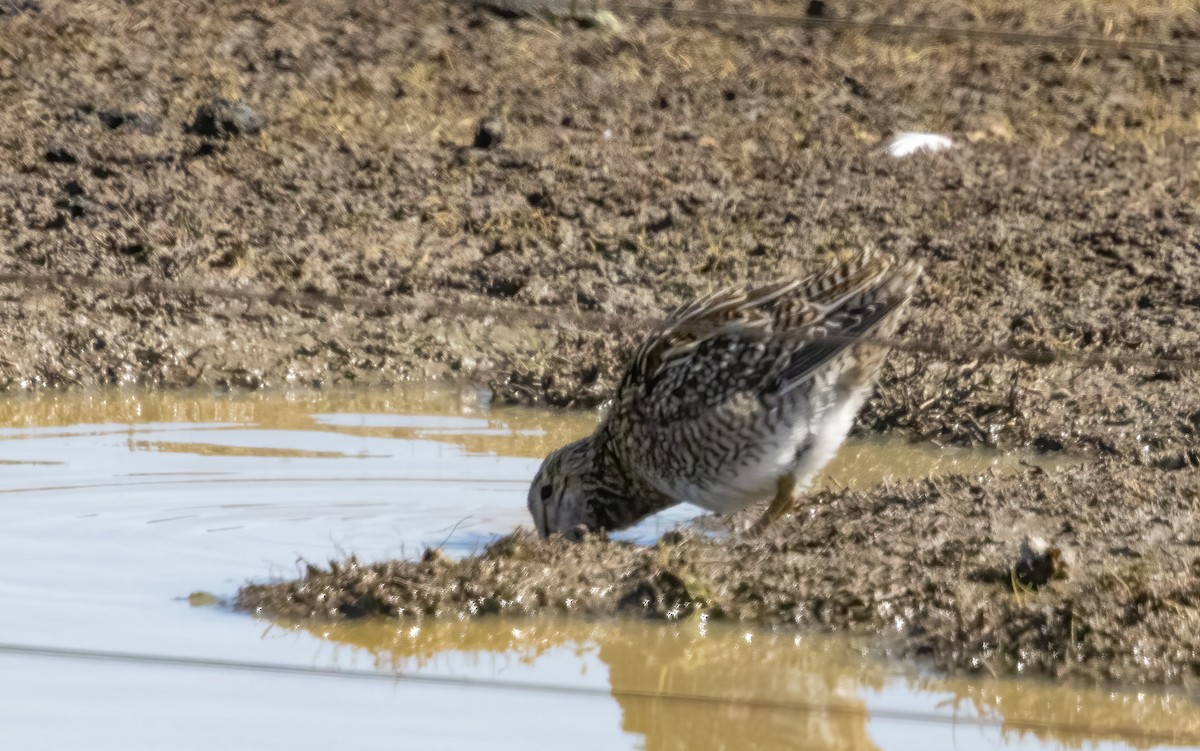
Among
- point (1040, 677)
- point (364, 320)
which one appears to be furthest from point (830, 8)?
point (1040, 677)

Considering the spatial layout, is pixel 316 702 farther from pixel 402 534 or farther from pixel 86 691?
pixel 402 534

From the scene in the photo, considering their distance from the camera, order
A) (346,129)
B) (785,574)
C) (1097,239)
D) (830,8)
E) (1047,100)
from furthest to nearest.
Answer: (830,8) → (1047,100) → (346,129) → (1097,239) → (785,574)

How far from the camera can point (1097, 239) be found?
1019cm

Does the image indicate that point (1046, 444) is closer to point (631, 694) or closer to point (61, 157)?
point (631, 694)

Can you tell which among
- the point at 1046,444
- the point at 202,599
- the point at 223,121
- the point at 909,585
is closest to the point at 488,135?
the point at 223,121

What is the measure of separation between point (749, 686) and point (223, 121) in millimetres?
7148

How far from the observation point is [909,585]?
5637mm

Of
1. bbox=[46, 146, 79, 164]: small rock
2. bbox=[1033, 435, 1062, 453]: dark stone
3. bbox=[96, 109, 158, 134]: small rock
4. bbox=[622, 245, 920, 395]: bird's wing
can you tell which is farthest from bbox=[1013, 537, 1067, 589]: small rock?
bbox=[96, 109, 158, 134]: small rock

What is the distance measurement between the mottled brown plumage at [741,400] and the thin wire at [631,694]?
4.19 feet

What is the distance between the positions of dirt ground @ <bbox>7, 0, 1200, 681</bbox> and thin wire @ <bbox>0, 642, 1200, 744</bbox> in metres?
0.36

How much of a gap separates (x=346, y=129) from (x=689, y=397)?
6.07m

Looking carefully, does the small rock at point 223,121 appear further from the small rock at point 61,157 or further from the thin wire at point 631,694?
the thin wire at point 631,694

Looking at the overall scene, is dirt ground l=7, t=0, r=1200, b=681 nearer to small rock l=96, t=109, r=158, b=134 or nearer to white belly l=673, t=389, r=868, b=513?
small rock l=96, t=109, r=158, b=134

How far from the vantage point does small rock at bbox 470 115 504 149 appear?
1152cm
